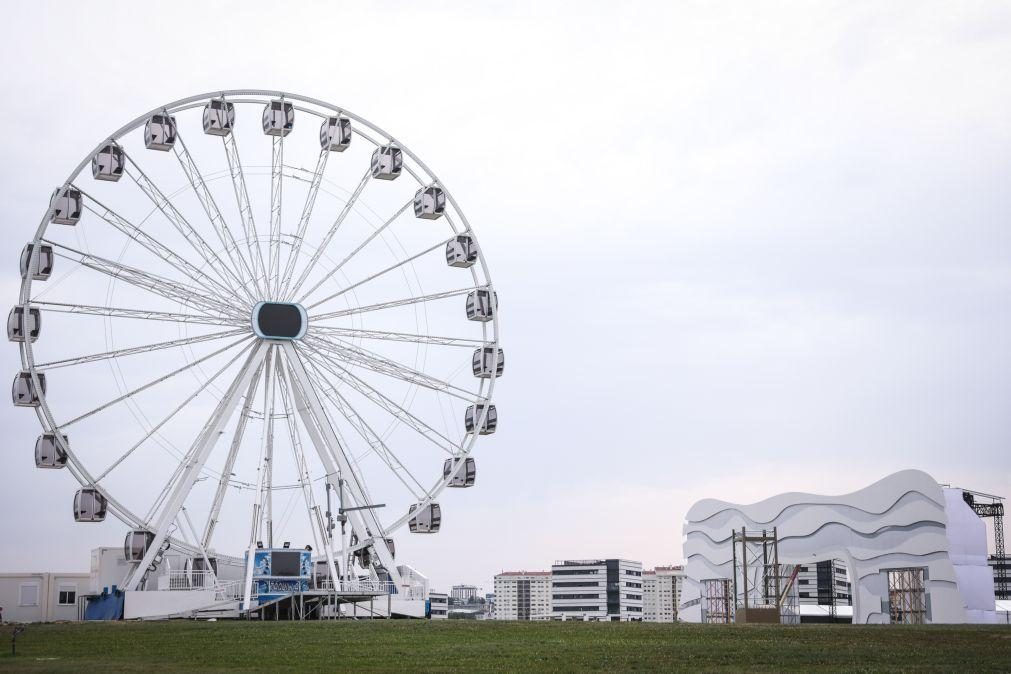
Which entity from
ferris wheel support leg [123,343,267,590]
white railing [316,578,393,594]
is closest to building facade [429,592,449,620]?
white railing [316,578,393,594]

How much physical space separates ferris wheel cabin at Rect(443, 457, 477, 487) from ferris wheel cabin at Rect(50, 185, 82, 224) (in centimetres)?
1734

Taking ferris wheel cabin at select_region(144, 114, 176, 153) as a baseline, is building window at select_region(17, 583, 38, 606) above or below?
below

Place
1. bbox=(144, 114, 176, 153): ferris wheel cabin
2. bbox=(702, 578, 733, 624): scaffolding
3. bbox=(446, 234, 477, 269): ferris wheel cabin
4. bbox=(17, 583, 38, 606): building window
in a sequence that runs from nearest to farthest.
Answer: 1. bbox=(144, 114, 176, 153): ferris wheel cabin
2. bbox=(446, 234, 477, 269): ferris wheel cabin
3. bbox=(17, 583, 38, 606): building window
4. bbox=(702, 578, 733, 624): scaffolding

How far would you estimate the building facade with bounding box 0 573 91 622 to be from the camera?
62844 millimetres

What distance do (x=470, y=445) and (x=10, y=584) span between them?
28591mm

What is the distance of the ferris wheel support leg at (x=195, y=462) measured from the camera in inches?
1817

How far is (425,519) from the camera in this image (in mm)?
50969

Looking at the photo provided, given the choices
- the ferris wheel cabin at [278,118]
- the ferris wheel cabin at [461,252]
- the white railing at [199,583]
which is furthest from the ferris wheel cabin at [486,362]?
the white railing at [199,583]

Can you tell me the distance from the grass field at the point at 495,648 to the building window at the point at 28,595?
1188 inches

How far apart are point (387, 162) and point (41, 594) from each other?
31.3m

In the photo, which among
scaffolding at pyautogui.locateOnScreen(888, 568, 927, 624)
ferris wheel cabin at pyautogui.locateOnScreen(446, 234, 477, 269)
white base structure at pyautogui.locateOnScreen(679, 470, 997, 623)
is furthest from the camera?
scaffolding at pyautogui.locateOnScreen(888, 568, 927, 624)

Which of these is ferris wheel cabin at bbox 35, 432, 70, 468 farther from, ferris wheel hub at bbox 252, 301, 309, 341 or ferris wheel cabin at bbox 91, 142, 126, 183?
ferris wheel cabin at bbox 91, 142, 126, 183

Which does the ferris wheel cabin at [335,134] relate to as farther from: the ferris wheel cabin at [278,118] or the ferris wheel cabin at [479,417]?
the ferris wheel cabin at [479,417]

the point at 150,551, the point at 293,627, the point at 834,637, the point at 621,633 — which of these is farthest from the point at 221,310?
the point at 834,637
